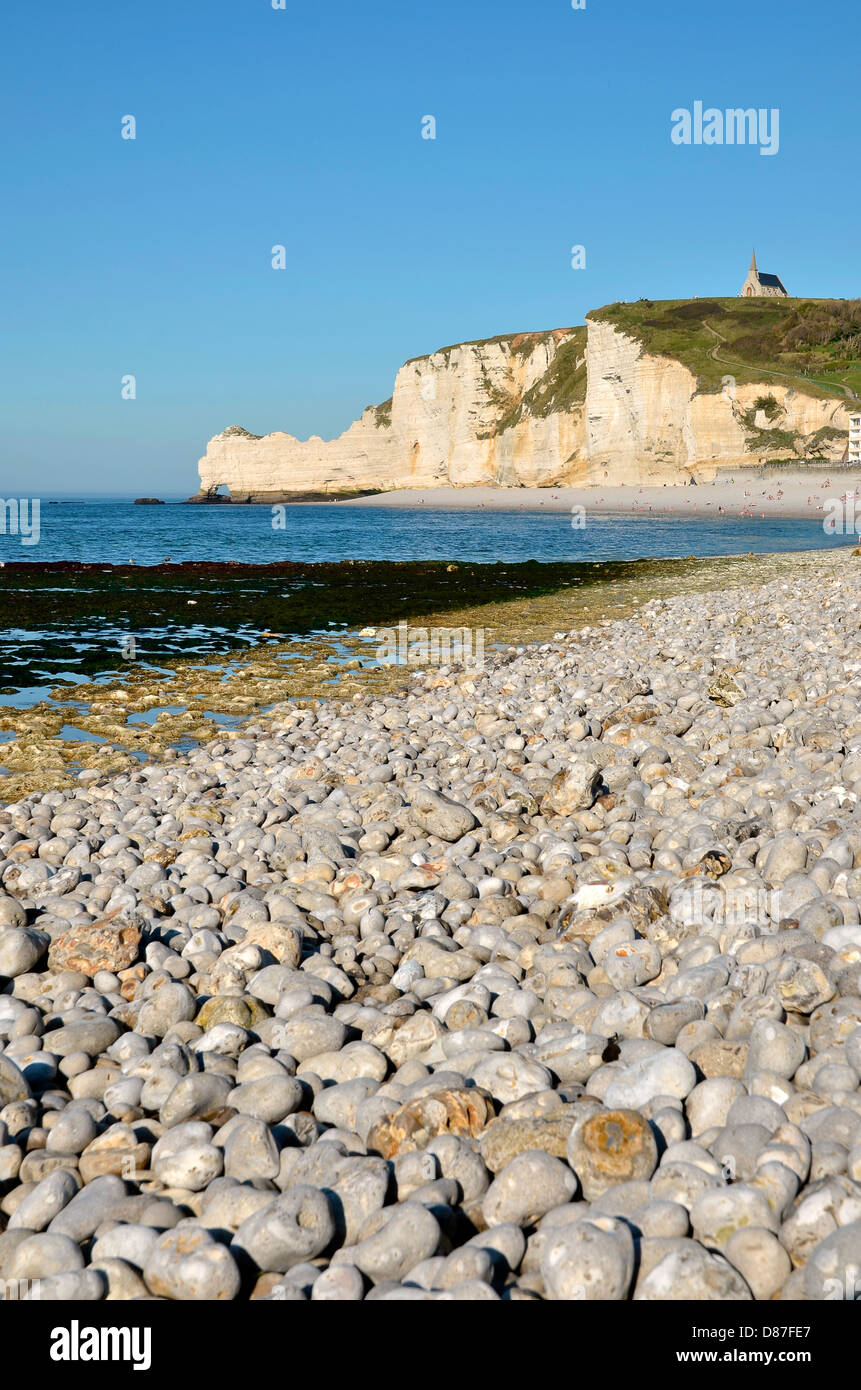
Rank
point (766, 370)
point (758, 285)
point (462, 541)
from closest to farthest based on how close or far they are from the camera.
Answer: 1. point (462, 541)
2. point (766, 370)
3. point (758, 285)

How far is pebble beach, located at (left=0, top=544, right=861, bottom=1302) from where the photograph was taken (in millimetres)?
2180

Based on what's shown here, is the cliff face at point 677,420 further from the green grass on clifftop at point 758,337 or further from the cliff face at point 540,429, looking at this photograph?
the green grass on clifftop at point 758,337

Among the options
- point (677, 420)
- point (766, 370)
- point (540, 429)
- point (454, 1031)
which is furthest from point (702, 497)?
point (454, 1031)

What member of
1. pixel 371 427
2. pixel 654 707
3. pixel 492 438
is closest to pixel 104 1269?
pixel 654 707

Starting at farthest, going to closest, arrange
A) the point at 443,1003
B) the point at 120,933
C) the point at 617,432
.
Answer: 1. the point at 617,432
2. the point at 120,933
3. the point at 443,1003

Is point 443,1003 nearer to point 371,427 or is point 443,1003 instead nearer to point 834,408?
point 834,408

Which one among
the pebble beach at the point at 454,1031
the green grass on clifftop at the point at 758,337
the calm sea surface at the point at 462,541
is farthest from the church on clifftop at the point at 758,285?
the pebble beach at the point at 454,1031

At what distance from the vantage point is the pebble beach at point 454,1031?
7.15 feet

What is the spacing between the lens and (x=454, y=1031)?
317 centimetres

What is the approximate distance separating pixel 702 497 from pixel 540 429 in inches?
939

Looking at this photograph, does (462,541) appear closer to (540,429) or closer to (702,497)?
(702,497)

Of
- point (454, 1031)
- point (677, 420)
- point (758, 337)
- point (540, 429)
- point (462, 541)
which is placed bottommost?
point (454, 1031)

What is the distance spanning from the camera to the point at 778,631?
1212cm

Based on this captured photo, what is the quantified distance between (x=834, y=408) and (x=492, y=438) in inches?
1367
